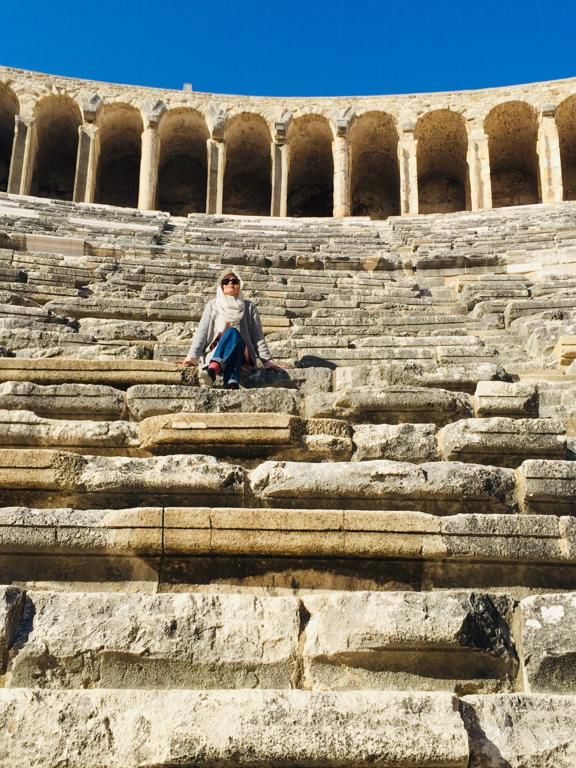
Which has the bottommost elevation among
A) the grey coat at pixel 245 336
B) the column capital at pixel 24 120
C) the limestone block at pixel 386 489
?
the limestone block at pixel 386 489

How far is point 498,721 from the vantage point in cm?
304

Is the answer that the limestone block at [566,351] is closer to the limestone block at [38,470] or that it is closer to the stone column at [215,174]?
the limestone block at [38,470]

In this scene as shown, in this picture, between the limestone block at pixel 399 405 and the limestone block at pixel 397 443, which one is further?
the limestone block at pixel 399 405

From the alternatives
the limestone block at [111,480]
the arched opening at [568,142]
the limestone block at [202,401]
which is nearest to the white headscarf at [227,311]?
the limestone block at [202,401]

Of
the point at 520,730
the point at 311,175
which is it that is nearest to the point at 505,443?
the point at 520,730

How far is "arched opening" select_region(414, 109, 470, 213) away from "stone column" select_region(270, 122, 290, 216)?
3.72 meters

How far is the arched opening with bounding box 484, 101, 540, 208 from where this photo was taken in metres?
23.5

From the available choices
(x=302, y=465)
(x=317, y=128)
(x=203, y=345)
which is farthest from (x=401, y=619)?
(x=317, y=128)

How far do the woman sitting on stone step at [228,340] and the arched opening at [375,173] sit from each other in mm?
19231

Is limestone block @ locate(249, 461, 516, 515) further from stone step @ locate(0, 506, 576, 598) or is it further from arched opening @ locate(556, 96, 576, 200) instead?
arched opening @ locate(556, 96, 576, 200)

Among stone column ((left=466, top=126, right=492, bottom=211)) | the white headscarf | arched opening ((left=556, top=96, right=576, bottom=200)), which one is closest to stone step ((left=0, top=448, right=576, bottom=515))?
the white headscarf

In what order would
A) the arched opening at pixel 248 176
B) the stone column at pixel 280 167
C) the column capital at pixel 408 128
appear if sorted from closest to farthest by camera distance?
1. the stone column at pixel 280 167
2. the column capital at pixel 408 128
3. the arched opening at pixel 248 176

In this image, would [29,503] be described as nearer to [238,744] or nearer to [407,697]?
[238,744]

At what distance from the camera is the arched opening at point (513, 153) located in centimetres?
2345
